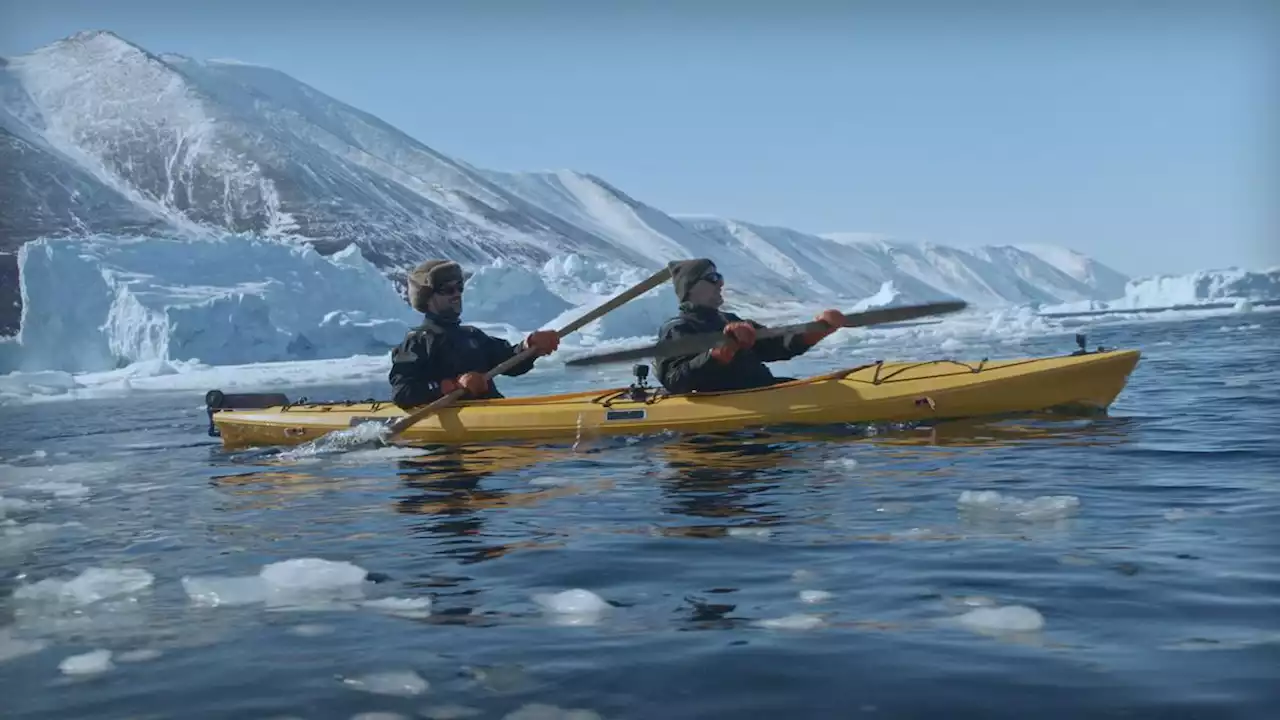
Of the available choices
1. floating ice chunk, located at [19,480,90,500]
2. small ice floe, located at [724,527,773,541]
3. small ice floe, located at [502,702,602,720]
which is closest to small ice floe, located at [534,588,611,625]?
small ice floe, located at [502,702,602,720]

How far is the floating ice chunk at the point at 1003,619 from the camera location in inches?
131

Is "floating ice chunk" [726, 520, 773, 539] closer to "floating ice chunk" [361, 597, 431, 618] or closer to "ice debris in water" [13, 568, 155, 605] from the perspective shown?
"floating ice chunk" [361, 597, 431, 618]

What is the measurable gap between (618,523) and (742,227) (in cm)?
17079

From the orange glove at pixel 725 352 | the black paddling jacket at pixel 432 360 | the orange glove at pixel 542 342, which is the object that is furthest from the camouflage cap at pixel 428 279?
the orange glove at pixel 725 352

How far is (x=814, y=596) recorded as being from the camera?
3824 mm

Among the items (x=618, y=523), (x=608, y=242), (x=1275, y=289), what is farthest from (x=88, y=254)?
(x=608, y=242)

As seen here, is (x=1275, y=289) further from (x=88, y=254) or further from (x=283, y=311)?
(x=88, y=254)

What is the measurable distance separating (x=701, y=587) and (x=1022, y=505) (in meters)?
1.85

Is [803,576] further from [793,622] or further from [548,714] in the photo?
[548,714]

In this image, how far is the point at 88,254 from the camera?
33.1 meters

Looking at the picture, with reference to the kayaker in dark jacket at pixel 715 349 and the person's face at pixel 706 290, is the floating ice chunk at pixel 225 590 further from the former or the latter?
the person's face at pixel 706 290

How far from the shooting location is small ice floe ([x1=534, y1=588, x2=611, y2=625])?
147 inches

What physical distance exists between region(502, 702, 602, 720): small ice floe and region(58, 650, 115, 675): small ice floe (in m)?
1.36

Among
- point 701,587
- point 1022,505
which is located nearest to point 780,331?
point 1022,505
